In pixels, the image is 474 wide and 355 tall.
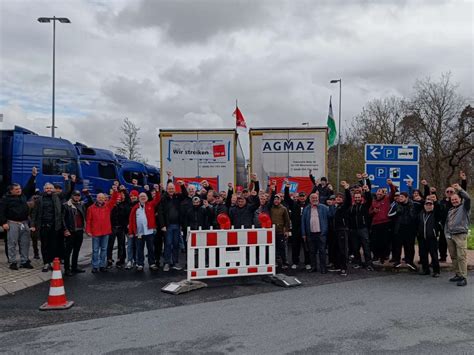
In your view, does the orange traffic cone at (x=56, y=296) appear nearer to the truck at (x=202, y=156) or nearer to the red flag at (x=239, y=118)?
the truck at (x=202, y=156)

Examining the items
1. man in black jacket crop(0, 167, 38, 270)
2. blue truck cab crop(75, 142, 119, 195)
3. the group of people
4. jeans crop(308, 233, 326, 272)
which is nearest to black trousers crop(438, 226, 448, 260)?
the group of people

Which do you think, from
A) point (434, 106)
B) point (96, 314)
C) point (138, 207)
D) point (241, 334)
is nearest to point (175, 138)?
point (138, 207)

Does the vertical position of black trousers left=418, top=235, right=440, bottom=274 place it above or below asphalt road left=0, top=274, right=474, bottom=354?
above

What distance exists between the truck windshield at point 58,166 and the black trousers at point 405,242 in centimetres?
1320

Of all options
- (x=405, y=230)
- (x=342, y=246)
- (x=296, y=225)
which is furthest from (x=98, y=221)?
(x=405, y=230)

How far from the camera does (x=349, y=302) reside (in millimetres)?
6805

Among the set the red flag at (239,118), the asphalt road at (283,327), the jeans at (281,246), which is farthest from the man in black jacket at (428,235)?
the red flag at (239,118)

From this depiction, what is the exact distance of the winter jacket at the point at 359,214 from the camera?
965 centimetres

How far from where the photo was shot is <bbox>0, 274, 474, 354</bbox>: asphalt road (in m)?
4.86

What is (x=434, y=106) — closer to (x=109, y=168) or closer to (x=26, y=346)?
(x=109, y=168)

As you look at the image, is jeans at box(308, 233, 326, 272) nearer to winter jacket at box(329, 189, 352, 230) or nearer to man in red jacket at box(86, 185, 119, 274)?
winter jacket at box(329, 189, 352, 230)

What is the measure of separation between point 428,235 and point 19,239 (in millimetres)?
8390

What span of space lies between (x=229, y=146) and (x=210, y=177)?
104 cm

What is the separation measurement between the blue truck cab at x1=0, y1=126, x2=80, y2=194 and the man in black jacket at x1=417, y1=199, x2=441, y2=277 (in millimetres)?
13243
